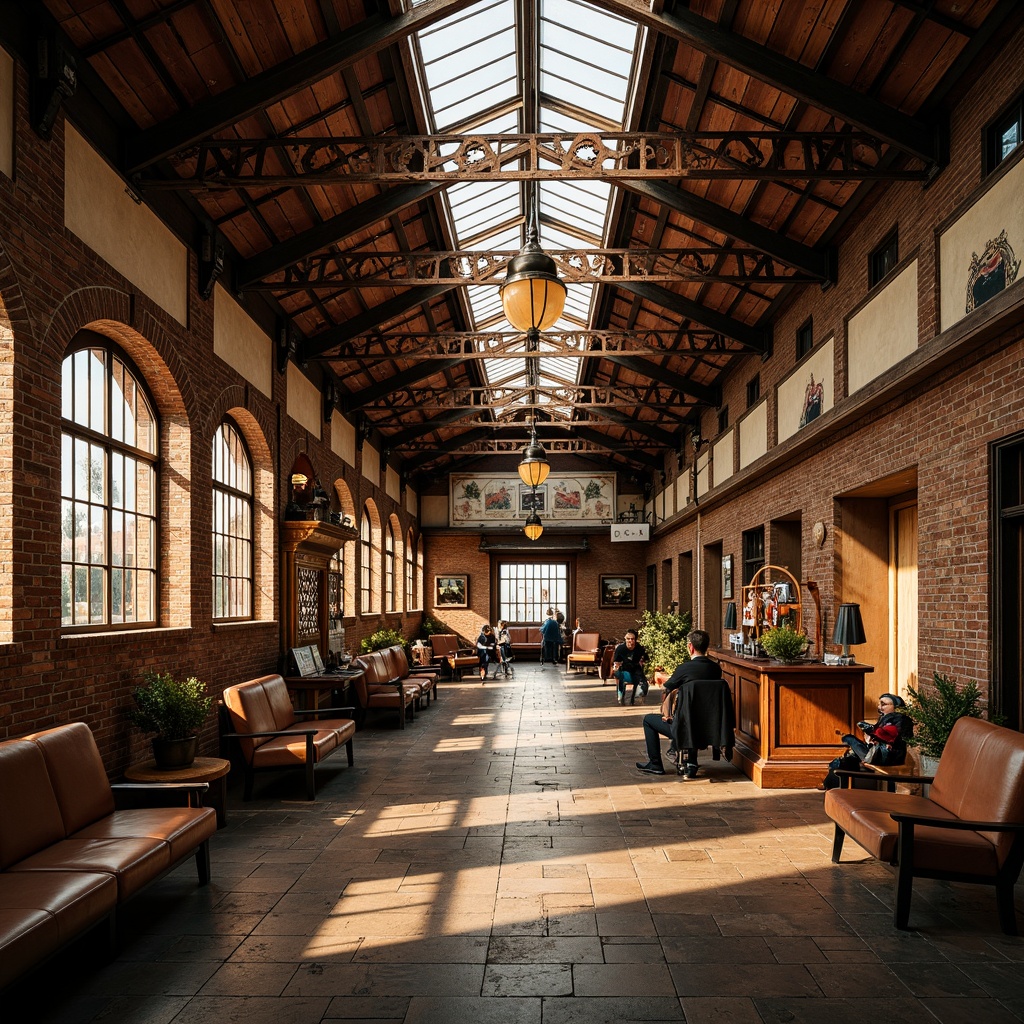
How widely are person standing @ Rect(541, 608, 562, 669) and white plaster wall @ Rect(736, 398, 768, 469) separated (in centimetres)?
866

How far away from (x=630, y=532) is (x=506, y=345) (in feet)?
29.6

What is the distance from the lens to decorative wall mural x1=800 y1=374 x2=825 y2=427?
9375 millimetres

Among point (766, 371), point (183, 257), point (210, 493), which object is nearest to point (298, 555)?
point (210, 493)

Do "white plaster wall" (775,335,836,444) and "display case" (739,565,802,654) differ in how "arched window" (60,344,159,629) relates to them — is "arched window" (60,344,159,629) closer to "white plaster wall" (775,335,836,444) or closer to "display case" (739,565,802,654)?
"display case" (739,565,802,654)

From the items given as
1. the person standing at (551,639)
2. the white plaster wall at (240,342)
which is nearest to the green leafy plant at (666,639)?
the person standing at (551,639)

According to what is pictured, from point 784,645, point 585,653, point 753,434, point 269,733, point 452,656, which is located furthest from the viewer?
point 585,653

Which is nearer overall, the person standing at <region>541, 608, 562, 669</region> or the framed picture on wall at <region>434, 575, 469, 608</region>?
the person standing at <region>541, 608, 562, 669</region>

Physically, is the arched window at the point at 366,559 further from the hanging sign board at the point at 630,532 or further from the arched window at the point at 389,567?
the hanging sign board at the point at 630,532

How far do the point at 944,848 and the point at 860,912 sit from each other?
56cm

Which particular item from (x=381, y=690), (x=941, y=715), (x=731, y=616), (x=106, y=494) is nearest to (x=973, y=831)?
(x=941, y=715)

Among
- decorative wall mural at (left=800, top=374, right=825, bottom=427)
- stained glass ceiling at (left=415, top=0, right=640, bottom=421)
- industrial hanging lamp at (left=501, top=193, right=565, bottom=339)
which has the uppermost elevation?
stained glass ceiling at (left=415, top=0, right=640, bottom=421)

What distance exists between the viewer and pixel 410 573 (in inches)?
843

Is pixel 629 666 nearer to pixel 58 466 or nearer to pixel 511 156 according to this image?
pixel 511 156

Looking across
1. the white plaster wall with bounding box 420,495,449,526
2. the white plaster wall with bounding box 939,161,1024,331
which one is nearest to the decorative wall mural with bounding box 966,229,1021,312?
the white plaster wall with bounding box 939,161,1024,331
